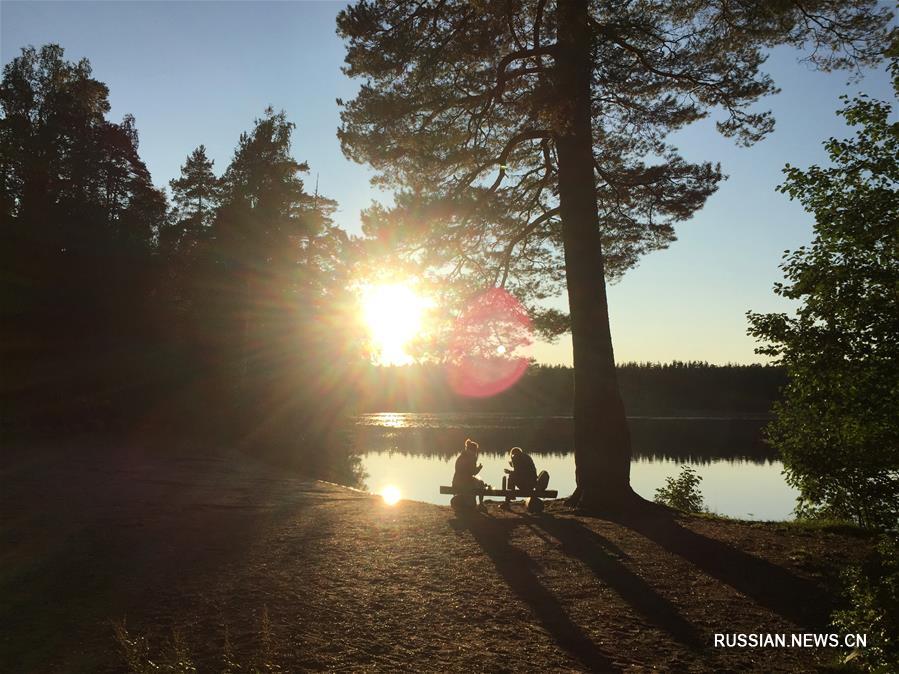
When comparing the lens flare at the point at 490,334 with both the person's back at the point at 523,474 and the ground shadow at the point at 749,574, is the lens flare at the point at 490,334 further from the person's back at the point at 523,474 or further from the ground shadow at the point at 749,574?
the ground shadow at the point at 749,574

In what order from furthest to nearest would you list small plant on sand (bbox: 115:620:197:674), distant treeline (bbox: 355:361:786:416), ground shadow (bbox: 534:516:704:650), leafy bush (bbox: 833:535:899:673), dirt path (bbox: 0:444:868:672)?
distant treeline (bbox: 355:361:786:416)
ground shadow (bbox: 534:516:704:650)
dirt path (bbox: 0:444:868:672)
leafy bush (bbox: 833:535:899:673)
small plant on sand (bbox: 115:620:197:674)

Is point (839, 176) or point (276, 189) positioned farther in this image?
point (276, 189)

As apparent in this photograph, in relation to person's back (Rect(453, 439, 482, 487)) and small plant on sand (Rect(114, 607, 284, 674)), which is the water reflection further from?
small plant on sand (Rect(114, 607, 284, 674))

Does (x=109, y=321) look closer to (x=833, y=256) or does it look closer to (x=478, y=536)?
(x=478, y=536)

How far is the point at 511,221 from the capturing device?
13.7m

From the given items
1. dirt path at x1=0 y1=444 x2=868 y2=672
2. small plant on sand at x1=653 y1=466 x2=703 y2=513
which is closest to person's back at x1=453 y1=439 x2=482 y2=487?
dirt path at x1=0 y1=444 x2=868 y2=672

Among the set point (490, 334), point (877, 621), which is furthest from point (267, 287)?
point (877, 621)

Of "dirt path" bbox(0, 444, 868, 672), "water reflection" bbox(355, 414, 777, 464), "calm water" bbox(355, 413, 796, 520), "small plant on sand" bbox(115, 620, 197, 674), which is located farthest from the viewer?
"water reflection" bbox(355, 414, 777, 464)

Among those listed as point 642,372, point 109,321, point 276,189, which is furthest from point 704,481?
point 642,372

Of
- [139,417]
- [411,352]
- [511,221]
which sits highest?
[511,221]

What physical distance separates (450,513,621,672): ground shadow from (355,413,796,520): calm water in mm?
5013

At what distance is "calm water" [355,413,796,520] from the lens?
18703 mm

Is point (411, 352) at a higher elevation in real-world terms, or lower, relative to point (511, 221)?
lower

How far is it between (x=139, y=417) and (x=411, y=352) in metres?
13.3
